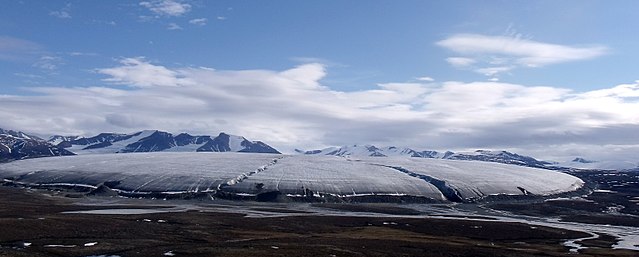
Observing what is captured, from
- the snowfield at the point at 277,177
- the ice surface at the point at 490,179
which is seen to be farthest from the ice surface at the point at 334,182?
the ice surface at the point at 490,179

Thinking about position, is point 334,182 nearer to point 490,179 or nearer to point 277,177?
point 277,177

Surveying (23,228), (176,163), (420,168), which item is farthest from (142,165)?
(23,228)

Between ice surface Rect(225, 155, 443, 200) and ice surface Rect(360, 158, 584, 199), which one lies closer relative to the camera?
ice surface Rect(225, 155, 443, 200)

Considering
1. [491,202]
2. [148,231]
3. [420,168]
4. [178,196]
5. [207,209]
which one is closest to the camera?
[148,231]

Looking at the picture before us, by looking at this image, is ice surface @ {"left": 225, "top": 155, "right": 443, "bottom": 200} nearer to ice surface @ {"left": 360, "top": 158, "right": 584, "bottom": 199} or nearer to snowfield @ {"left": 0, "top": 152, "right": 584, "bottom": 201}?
snowfield @ {"left": 0, "top": 152, "right": 584, "bottom": 201}

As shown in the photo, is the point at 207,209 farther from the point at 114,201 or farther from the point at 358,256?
the point at 358,256

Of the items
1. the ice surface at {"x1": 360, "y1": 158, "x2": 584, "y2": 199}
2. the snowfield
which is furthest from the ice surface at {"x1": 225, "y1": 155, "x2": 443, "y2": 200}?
the ice surface at {"x1": 360, "y1": 158, "x2": 584, "y2": 199}

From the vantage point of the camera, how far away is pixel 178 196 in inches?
4060

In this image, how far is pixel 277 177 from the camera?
114 meters

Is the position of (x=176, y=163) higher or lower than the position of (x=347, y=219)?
higher

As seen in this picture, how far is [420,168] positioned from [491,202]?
78.9 feet

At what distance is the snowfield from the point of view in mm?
108625

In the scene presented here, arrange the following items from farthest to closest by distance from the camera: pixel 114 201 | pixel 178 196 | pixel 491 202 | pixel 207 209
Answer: pixel 491 202, pixel 178 196, pixel 114 201, pixel 207 209

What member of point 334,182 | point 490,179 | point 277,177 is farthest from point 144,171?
point 490,179
